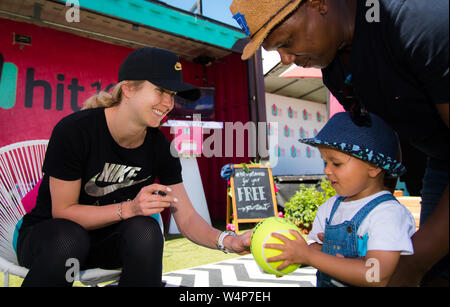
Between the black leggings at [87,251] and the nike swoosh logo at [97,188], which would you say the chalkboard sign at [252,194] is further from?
the black leggings at [87,251]

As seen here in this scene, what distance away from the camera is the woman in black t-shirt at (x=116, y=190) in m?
1.47

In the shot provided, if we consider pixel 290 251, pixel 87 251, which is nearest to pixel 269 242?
pixel 290 251

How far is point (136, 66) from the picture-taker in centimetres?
177

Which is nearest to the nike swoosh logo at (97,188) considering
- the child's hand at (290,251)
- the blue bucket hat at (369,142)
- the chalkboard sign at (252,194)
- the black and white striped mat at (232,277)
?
the child's hand at (290,251)

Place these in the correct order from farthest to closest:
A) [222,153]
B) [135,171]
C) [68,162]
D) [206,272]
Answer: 1. [222,153]
2. [206,272]
3. [135,171]
4. [68,162]

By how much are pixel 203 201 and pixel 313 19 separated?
5097mm

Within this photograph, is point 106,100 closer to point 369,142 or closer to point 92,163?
point 92,163

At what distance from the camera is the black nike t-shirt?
5.36 feet

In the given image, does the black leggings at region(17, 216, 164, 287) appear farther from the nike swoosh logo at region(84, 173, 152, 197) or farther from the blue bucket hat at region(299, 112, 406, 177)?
the blue bucket hat at region(299, 112, 406, 177)

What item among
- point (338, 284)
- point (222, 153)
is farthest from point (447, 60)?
point (222, 153)

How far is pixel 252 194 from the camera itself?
548 cm

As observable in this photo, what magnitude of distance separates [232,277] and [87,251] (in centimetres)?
200
